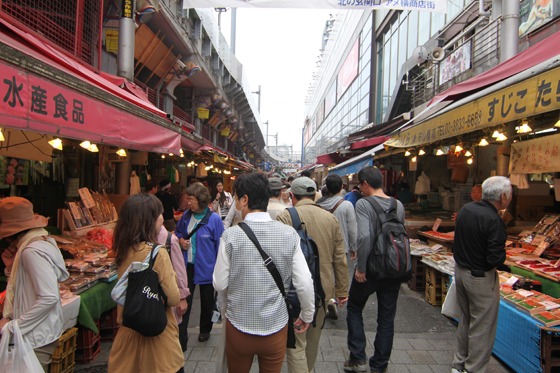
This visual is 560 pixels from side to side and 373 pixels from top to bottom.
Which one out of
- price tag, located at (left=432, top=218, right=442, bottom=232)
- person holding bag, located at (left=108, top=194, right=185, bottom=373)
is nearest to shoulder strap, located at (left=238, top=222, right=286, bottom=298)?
person holding bag, located at (left=108, top=194, right=185, bottom=373)

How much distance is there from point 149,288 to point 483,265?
3.08m

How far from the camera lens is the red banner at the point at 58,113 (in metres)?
1.86

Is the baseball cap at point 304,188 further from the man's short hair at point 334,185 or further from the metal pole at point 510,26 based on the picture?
the metal pole at point 510,26

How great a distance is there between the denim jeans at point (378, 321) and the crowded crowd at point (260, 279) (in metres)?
0.01

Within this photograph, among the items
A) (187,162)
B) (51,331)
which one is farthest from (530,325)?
(187,162)

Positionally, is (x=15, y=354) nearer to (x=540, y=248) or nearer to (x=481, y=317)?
(x=481, y=317)

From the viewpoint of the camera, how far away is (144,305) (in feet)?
6.22

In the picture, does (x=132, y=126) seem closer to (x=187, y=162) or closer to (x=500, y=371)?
(x=500, y=371)

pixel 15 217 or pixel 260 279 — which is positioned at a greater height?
pixel 15 217

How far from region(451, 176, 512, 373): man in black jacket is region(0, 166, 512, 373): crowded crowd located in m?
0.01

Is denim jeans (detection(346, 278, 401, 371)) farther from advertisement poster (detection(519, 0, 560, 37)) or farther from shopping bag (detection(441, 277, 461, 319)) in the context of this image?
advertisement poster (detection(519, 0, 560, 37))

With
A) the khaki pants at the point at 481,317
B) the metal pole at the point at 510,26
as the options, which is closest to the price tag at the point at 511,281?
the khaki pants at the point at 481,317

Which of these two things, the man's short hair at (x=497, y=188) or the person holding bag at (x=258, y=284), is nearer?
the person holding bag at (x=258, y=284)

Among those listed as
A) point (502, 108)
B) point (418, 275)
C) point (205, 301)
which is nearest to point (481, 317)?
point (502, 108)
